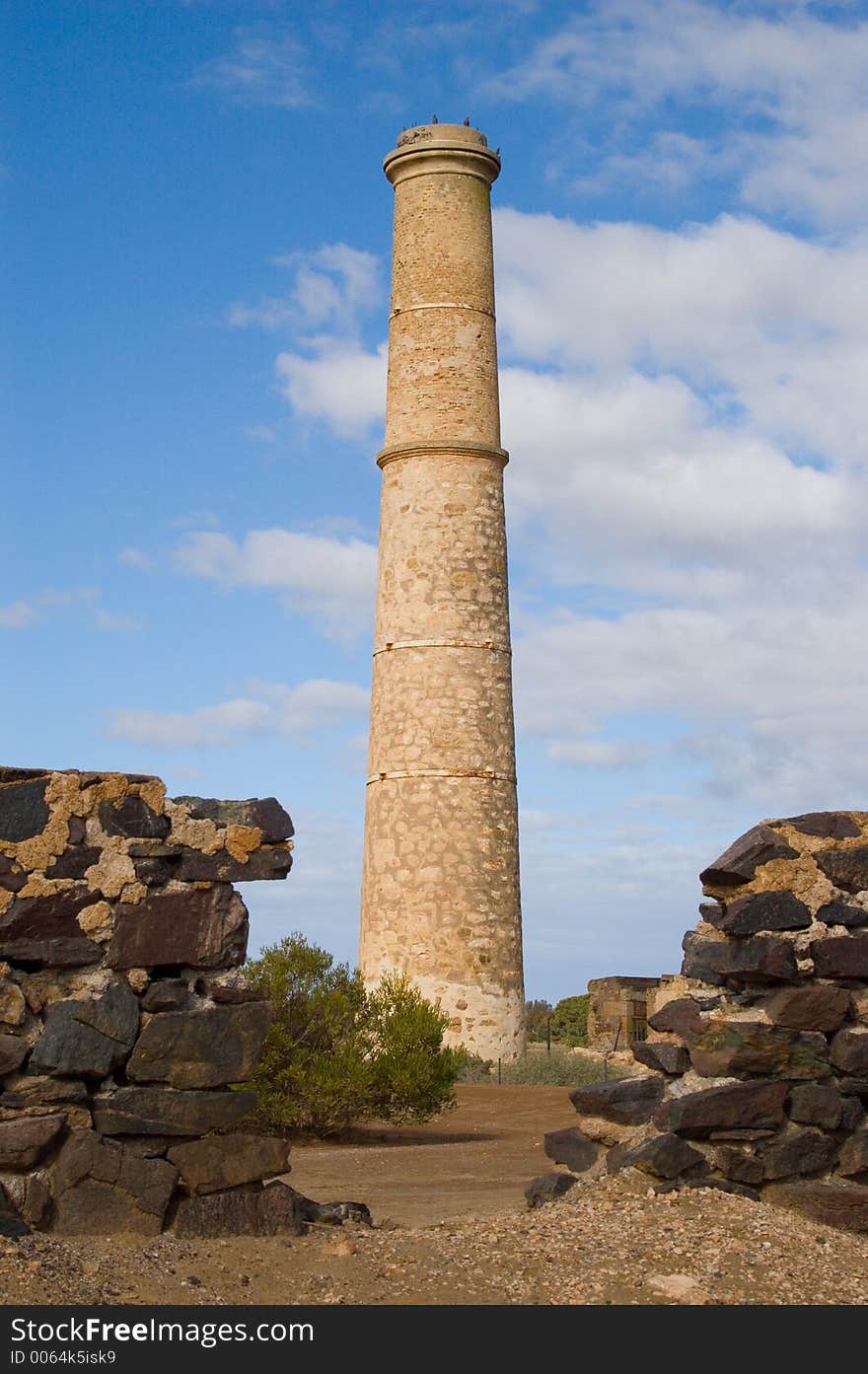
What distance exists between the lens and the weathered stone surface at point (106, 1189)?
701 centimetres

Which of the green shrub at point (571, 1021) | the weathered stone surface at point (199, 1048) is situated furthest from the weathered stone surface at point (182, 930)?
the green shrub at point (571, 1021)

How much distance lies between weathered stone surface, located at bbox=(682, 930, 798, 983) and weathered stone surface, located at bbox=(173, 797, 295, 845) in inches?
107

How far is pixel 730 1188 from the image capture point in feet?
26.7

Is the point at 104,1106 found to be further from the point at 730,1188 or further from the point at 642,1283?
the point at 730,1188

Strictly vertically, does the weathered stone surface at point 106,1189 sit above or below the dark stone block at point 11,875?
below

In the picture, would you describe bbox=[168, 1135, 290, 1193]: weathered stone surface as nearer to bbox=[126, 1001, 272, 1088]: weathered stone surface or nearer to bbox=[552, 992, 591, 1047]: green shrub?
bbox=[126, 1001, 272, 1088]: weathered stone surface

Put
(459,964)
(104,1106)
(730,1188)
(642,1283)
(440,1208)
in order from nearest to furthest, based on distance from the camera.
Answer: (642,1283) → (104,1106) → (730,1188) → (440,1208) → (459,964)

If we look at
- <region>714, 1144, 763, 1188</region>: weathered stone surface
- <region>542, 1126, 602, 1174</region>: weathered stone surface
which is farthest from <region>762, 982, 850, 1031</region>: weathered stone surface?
<region>542, 1126, 602, 1174</region>: weathered stone surface

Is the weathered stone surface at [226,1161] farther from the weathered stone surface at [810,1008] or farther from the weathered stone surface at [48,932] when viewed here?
the weathered stone surface at [810,1008]

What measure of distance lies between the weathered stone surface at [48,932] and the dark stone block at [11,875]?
0.08 meters
